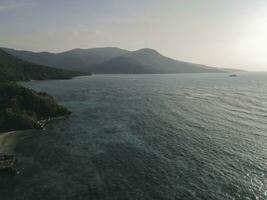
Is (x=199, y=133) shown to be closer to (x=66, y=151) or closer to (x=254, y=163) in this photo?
(x=254, y=163)

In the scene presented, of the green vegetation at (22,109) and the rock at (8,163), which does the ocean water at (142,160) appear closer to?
the rock at (8,163)

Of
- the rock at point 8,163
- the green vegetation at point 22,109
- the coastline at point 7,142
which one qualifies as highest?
the green vegetation at point 22,109

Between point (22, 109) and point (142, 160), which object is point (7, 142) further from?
point (142, 160)

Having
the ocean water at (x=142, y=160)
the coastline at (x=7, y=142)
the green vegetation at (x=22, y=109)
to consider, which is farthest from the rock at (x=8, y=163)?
the green vegetation at (x=22, y=109)

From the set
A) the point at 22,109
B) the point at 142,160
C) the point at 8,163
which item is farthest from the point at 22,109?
the point at 142,160

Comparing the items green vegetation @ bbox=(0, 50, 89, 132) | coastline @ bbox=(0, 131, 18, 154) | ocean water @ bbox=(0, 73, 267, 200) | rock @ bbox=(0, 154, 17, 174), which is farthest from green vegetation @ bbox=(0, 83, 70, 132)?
rock @ bbox=(0, 154, 17, 174)
